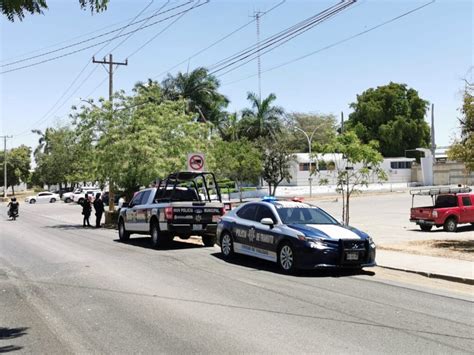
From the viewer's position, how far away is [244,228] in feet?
44.2

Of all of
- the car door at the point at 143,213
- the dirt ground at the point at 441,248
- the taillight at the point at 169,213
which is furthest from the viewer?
the car door at the point at 143,213

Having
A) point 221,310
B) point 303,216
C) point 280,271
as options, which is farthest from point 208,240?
point 221,310

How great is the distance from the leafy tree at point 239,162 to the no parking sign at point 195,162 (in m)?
22.4

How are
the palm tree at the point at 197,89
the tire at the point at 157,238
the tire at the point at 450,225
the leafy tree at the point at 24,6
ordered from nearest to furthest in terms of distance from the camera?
1. the leafy tree at the point at 24,6
2. the tire at the point at 157,238
3. the tire at the point at 450,225
4. the palm tree at the point at 197,89

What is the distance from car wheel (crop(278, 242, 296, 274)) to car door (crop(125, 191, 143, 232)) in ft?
26.4

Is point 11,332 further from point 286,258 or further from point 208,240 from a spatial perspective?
point 208,240

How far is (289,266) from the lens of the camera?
11.6 m

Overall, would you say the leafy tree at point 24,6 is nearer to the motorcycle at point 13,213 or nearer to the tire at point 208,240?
the tire at point 208,240

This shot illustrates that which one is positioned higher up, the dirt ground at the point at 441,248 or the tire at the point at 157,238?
the tire at the point at 157,238

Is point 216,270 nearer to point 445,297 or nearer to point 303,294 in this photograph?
point 303,294

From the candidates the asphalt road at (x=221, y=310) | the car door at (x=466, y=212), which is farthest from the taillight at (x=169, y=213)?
the car door at (x=466, y=212)

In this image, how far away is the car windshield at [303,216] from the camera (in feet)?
41.1

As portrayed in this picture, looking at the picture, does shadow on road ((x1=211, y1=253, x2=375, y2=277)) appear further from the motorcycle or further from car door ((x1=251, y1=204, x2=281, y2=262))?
the motorcycle

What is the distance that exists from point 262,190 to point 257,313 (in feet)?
156
